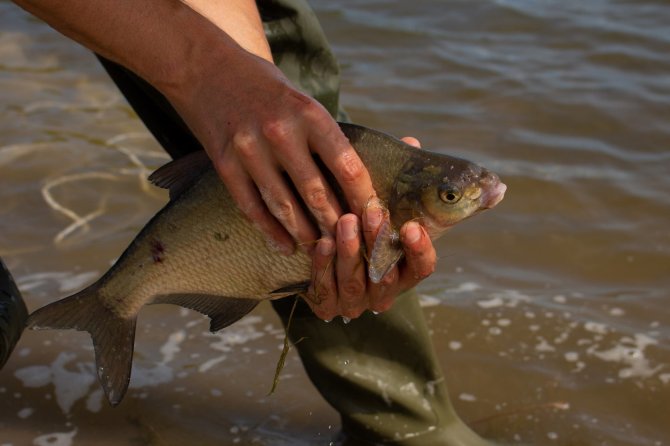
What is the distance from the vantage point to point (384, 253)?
7.89 feet

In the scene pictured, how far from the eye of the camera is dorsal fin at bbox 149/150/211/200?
8.60ft

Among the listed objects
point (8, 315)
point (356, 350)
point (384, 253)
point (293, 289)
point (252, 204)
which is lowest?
point (356, 350)

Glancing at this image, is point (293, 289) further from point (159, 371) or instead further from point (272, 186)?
point (159, 371)

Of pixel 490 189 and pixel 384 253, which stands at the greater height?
pixel 490 189

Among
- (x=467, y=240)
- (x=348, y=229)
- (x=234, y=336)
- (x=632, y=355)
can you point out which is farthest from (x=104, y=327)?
(x=467, y=240)

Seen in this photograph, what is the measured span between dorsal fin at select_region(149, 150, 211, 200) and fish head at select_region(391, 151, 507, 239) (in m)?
0.55

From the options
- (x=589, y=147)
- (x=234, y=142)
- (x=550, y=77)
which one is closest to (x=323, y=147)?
(x=234, y=142)

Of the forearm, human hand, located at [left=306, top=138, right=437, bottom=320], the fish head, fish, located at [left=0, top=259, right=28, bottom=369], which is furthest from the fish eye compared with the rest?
fish, located at [left=0, top=259, right=28, bottom=369]

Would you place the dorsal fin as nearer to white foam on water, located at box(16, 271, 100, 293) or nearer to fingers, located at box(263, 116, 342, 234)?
fingers, located at box(263, 116, 342, 234)

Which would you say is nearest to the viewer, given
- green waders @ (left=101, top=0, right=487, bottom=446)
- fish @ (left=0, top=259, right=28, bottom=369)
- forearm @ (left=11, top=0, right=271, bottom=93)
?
forearm @ (left=11, top=0, right=271, bottom=93)

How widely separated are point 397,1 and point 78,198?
4.76 metres

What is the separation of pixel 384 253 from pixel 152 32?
0.78 metres

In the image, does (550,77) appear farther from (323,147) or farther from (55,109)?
(323,147)

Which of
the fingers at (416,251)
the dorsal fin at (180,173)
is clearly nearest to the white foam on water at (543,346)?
the fingers at (416,251)
